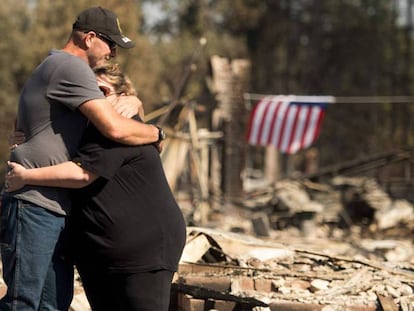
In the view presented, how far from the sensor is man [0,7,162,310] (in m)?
3.92

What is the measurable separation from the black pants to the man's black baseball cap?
3.27 feet

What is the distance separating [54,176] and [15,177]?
0.55 feet

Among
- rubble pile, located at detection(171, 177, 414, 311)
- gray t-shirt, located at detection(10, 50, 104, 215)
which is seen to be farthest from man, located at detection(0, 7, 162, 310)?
rubble pile, located at detection(171, 177, 414, 311)

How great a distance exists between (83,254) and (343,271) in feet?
8.23

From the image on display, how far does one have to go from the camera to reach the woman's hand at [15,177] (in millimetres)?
3924

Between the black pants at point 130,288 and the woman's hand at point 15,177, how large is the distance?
45cm

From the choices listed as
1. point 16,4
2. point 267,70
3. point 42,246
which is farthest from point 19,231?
point 267,70

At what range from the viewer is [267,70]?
139 ft

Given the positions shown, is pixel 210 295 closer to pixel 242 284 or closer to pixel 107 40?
pixel 242 284

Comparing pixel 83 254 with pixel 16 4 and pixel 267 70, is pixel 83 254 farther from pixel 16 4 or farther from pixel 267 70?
pixel 267 70

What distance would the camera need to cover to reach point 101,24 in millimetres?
4137

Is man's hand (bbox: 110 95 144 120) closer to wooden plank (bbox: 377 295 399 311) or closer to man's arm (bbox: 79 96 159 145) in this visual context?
man's arm (bbox: 79 96 159 145)

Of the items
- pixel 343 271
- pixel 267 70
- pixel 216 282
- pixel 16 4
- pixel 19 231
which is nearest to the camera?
pixel 19 231

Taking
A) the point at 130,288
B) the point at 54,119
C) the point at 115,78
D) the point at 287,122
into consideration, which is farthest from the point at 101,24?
the point at 287,122
